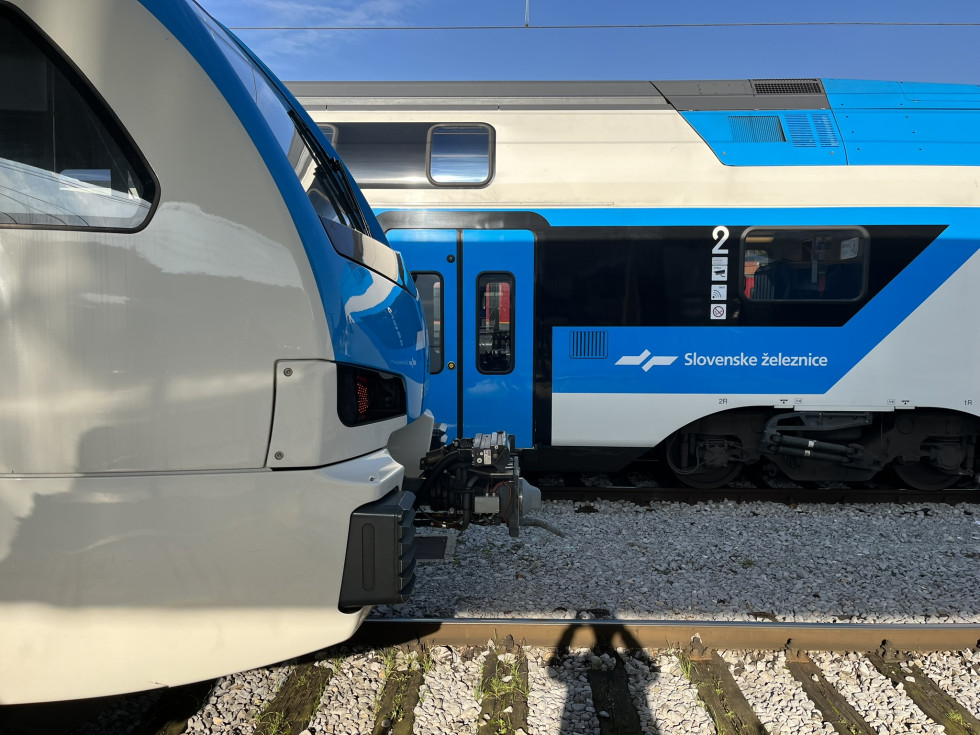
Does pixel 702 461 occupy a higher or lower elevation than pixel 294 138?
lower

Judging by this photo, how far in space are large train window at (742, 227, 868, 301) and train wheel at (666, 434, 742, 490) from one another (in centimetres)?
132

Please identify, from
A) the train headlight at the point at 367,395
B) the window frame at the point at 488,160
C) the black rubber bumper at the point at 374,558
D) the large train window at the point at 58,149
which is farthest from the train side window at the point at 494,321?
the large train window at the point at 58,149

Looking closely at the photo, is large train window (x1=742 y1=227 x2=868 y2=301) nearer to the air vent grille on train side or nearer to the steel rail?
the air vent grille on train side

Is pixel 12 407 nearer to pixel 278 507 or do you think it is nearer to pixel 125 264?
pixel 125 264

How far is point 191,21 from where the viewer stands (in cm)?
182

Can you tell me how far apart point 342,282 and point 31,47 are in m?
1.01

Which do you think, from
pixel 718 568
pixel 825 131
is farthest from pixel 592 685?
pixel 825 131

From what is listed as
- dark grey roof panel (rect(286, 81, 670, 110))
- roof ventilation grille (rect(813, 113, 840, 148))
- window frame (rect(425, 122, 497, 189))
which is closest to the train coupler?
window frame (rect(425, 122, 497, 189))

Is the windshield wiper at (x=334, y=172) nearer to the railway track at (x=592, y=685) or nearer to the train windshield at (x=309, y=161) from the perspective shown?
the train windshield at (x=309, y=161)

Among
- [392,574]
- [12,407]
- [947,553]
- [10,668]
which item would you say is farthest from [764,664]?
[12,407]

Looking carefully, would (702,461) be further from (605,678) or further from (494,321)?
(605,678)

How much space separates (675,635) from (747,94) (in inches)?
185

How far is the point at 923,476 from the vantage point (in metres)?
5.98

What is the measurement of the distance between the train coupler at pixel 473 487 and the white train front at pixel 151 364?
3.74 ft
